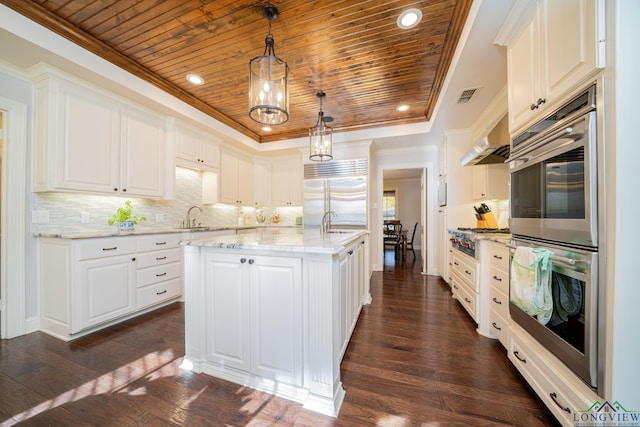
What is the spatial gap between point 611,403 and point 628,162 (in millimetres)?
927

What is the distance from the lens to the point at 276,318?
1.51 metres

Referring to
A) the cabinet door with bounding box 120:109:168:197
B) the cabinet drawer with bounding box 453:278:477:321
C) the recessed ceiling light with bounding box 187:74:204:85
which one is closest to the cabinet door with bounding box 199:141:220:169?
the cabinet door with bounding box 120:109:168:197

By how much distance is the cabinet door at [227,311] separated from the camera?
158 centimetres

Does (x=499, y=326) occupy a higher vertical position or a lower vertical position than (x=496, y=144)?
lower

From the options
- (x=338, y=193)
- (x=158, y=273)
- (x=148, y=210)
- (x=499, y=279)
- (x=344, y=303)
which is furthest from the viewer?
(x=338, y=193)

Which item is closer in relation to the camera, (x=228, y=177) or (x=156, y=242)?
(x=156, y=242)

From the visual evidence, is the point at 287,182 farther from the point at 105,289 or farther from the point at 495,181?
the point at 495,181

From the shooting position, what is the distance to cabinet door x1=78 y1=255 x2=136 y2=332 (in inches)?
85.7

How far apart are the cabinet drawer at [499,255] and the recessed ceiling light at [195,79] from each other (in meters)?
3.62

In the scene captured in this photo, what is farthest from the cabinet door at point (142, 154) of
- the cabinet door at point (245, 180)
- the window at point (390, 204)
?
the window at point (390, 204)

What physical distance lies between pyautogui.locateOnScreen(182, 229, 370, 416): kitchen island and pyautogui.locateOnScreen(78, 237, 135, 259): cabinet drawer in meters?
1.30

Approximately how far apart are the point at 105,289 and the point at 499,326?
12.0 feet

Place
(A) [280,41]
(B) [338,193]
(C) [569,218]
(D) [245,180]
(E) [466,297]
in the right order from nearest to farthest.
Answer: (C) [569,218] < (A) [280,41] < (E) [466,297] < (B) [338,193] < (D) [245,180]

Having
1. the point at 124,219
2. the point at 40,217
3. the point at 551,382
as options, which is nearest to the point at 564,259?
the point at 551,382
